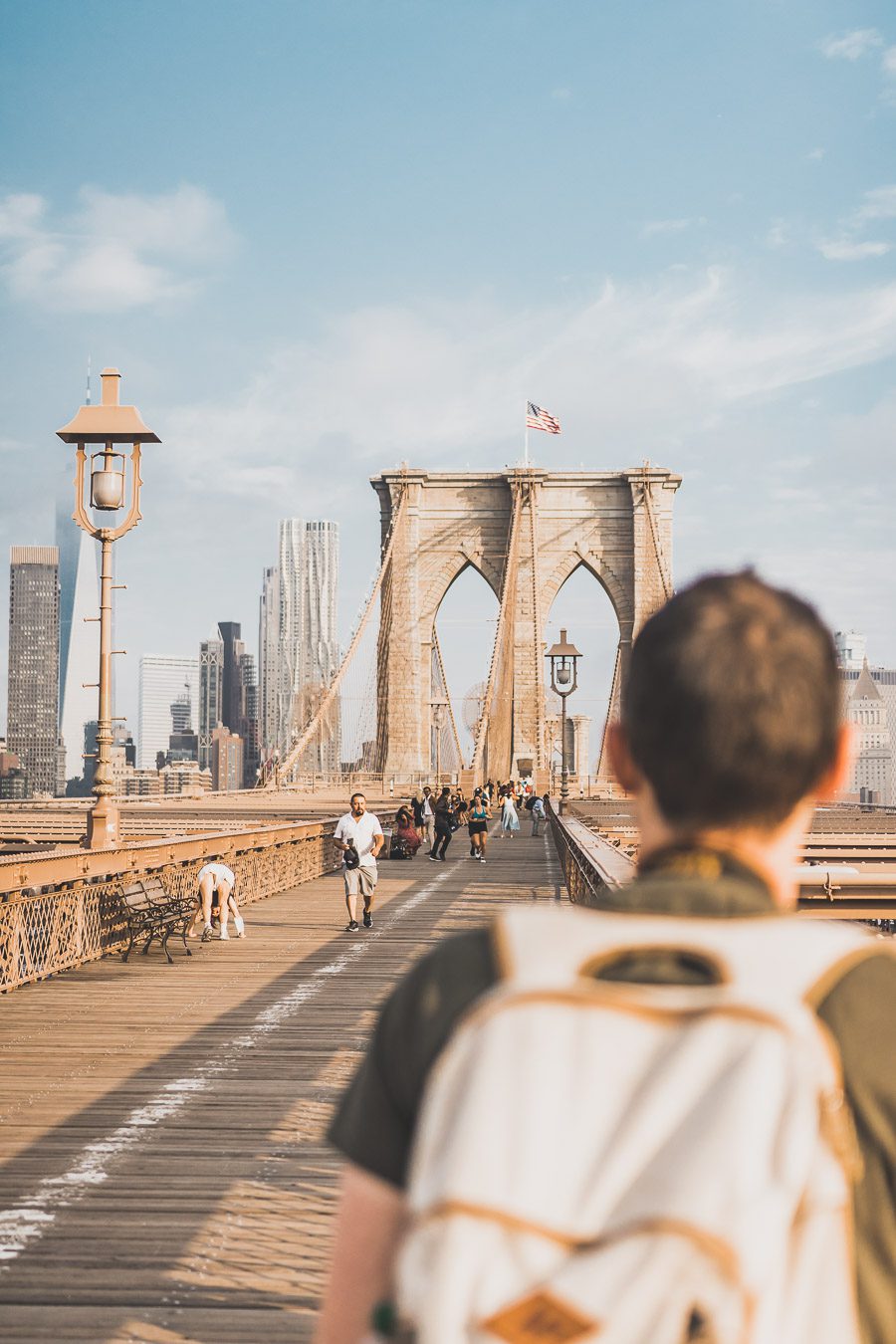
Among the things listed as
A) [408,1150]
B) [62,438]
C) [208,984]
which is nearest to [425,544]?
[62,438]

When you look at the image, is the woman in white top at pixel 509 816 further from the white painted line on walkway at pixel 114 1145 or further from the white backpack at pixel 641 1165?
the white backpack at pixel 641 1165

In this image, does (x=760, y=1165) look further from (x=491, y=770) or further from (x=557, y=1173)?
(x=491, y=770)

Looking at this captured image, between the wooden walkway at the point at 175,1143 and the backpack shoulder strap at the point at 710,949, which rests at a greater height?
the backpack shoulder strap at the point at 710,949

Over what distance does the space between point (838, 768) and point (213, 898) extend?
1207cm

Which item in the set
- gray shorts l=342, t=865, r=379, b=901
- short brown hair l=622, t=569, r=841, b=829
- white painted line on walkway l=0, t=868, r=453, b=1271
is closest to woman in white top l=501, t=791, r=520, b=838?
gray shorts l=342, t=865, r=379, b=901

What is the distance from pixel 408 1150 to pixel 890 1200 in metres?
0.43

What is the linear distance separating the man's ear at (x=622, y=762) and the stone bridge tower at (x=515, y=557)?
63056 millimetres

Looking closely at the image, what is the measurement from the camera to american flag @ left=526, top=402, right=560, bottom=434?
6550cm

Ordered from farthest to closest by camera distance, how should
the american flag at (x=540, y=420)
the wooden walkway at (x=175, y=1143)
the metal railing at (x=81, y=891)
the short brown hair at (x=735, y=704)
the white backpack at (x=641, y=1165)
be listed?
the american flag at (x=540, y=420) < the metal railing at (x=81, y=891) < the wooden walkway at (x=175, y=1143) < the short brown hair at (x=735, y=704) < the white backpack at (x=641, y=1165)

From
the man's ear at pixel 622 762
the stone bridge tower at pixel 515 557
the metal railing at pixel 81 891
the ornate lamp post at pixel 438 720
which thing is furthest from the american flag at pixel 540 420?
the man's ear at pixel 622 762

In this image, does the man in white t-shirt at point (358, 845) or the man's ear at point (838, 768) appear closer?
the man's ear at point (838, 768)

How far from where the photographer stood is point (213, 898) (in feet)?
42.9

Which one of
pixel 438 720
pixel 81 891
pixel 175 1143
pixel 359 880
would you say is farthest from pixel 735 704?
pixel 438 720

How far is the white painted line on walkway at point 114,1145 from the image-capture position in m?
4.55
